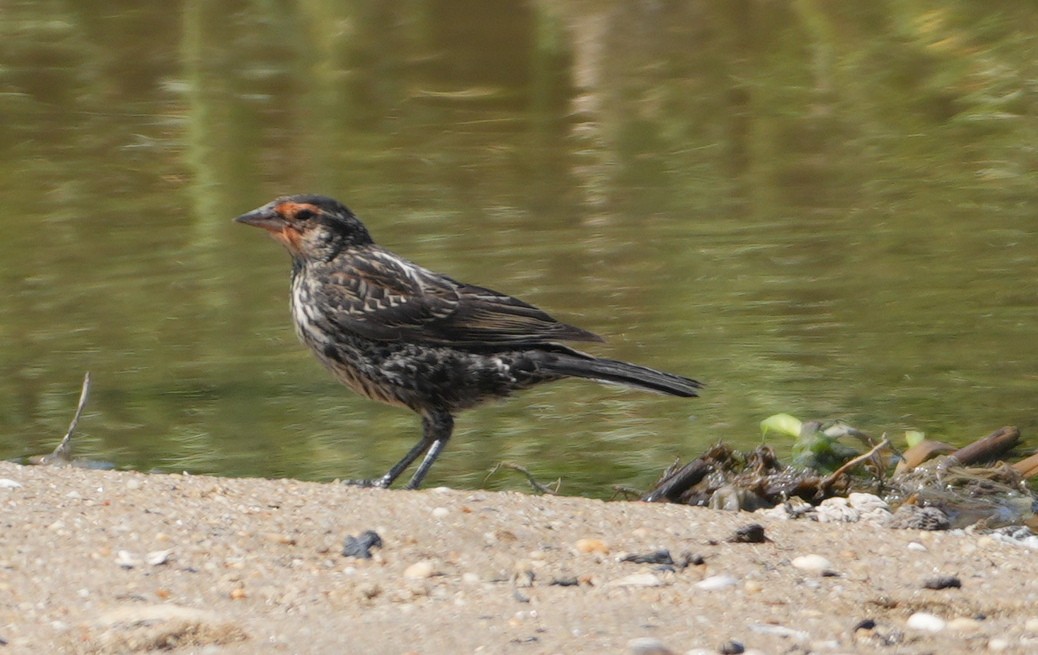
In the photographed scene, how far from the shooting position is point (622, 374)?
247 inches

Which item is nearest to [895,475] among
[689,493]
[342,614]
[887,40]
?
[689,493]

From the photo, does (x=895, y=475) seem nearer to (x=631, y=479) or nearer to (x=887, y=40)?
(x=631, y=479)

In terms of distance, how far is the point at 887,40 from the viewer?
14.9 meters

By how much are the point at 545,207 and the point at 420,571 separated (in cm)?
600

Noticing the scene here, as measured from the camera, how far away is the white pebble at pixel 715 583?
4.84 metres

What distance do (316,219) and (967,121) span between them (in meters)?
6.67

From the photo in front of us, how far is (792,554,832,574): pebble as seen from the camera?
5.13 meters

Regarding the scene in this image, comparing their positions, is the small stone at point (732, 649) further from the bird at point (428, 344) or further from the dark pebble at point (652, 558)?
the bird at point (428, 344)

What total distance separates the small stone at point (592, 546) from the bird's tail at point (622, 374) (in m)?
1.04

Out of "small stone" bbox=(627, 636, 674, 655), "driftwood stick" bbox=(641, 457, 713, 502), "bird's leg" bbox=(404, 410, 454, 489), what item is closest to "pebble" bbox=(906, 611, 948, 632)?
"small stone" bbox=(627, 636, 674, 655)

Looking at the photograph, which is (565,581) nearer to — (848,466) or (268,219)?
(848,466)

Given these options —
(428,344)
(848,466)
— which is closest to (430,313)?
(428,344)

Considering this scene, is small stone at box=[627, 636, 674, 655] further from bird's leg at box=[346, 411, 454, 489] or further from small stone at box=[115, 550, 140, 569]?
bird's leg at box=[346, 411, 454, 489]

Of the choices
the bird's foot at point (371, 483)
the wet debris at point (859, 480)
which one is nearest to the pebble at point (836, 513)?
the wet debris at point (859, 480)
